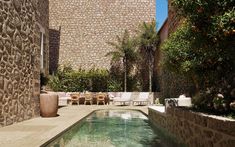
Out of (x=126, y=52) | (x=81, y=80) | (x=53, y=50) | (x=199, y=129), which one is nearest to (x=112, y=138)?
(x=199, y=129)

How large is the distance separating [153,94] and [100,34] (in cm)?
568

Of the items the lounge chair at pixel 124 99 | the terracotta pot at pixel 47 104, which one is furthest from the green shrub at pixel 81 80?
the terracotta pot at pixel 47 104

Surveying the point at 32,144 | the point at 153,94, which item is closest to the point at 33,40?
the point at 32,144

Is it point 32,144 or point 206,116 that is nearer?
point 206,116

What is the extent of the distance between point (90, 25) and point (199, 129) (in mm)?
18442

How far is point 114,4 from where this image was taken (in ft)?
74.7

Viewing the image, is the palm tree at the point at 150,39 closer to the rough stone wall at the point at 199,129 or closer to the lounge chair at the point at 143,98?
the lounge chair at the point at 143,98

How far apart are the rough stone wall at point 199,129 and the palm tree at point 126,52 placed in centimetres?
1336

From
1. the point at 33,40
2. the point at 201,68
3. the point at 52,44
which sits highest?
the point at 52,44

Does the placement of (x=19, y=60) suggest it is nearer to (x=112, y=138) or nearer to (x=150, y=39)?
(x=112, y=138)

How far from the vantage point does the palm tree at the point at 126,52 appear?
2088cm

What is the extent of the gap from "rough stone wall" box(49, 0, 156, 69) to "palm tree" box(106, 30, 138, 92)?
1.03 meters

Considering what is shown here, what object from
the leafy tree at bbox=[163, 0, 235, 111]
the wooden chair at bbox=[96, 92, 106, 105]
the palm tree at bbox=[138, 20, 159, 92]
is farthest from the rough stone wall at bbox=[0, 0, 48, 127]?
the palm tree at bbox=[138, 20, 159, 92]

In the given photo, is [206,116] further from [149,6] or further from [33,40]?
[149,6]
